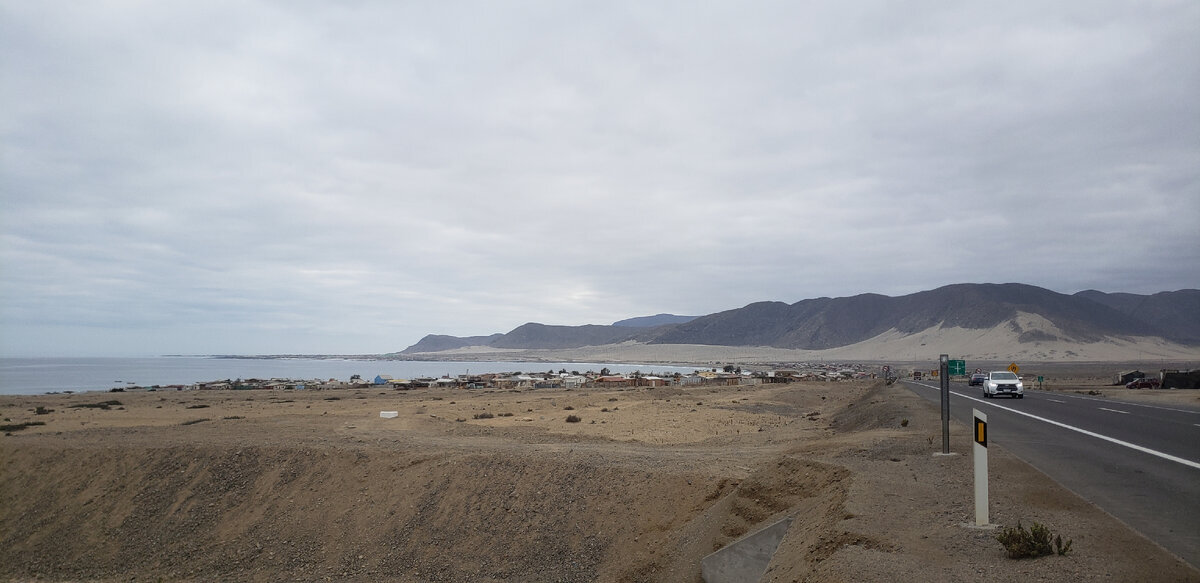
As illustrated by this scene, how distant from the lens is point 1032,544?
6.94 meters

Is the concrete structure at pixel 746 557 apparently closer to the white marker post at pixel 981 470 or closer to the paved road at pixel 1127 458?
the white marker post at pixel 981 470

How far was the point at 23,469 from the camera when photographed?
2131cm

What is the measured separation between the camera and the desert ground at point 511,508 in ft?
26.5

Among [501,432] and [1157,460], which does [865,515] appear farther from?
[501,432]

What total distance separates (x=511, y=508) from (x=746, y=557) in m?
6.97

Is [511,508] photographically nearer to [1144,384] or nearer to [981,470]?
[981,470]

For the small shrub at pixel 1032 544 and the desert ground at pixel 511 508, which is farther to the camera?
the desert ground at pixel 511 508

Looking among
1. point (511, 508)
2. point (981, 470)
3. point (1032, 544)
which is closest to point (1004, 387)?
point (511, 508)

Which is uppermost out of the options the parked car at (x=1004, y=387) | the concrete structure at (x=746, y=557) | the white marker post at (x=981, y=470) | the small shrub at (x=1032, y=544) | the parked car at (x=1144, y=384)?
the white marker post at (x=981, y=470)

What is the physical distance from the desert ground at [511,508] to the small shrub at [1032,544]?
0.10 m

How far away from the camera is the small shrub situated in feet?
22.6

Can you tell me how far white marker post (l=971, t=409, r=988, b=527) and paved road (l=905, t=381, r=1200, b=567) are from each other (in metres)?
1.71

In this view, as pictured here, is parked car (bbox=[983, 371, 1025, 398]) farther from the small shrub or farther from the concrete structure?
the small shrub

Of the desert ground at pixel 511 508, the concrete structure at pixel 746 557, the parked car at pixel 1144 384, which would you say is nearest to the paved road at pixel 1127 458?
the desert ground at pixel 511 508
